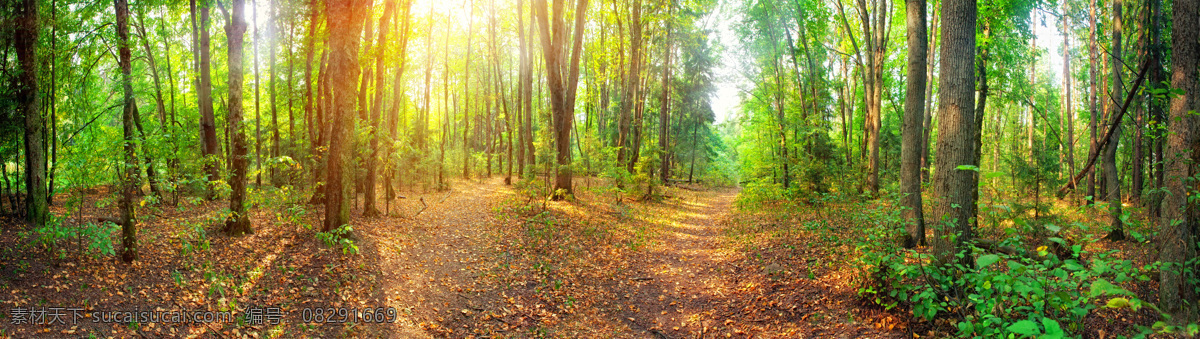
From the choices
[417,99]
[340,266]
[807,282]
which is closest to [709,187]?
[417,99]

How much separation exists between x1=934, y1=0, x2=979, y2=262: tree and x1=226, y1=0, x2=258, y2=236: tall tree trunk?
9160 millimetres

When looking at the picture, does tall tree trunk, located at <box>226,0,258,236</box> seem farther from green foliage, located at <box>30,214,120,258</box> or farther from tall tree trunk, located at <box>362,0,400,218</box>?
tall tree trunk, located at <box>362,0,400,218</box>

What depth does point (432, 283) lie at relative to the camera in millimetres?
6641

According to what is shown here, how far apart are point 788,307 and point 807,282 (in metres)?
0.72

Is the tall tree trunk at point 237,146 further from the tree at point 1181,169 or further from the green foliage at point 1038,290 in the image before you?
the tree at point 1181,169

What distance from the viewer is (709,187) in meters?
28.6

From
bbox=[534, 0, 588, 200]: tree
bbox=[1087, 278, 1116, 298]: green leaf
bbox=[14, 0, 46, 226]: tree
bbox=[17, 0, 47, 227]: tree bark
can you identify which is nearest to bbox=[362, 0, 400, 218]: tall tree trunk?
bbox=[17, 0, 47, 227]: tree bark

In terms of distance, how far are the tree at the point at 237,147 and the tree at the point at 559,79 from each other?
6.87 m

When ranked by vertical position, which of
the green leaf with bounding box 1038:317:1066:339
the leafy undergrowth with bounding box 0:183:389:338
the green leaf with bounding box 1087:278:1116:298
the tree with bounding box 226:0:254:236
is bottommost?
the leafy undergrowth with bounding box 0:183:389:338

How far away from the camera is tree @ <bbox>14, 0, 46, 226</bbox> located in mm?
5648

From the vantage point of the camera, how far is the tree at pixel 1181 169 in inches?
151

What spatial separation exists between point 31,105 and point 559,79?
9520 millimetres

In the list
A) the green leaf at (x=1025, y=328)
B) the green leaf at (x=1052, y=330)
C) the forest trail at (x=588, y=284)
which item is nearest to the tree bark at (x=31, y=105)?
the forest trail at (x=588, y=284)

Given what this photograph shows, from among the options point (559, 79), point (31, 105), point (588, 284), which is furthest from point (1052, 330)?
point (559, 79)
